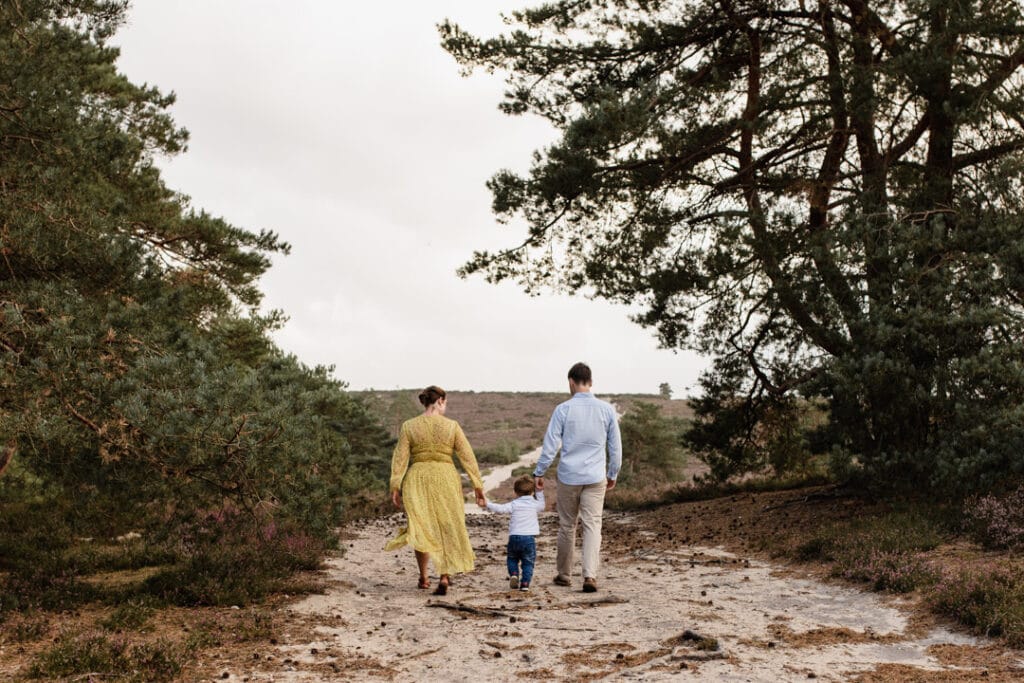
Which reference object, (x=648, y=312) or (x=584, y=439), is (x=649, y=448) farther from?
(x=584, y=439)

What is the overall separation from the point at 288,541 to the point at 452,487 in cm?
317

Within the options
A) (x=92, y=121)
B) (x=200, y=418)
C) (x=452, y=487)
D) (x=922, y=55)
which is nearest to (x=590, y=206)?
(x=922, y=55)

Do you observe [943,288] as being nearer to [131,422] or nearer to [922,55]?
[922,55]

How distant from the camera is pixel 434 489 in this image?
9.12 metres

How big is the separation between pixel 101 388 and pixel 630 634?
525 centimetres

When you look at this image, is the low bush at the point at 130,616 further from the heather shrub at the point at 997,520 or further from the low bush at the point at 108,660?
the heather shrub at the point at 997,520

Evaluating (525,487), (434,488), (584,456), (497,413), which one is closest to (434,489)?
(434,488)

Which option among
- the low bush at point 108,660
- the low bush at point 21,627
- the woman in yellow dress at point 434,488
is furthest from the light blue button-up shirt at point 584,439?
the low bush at point 21,627

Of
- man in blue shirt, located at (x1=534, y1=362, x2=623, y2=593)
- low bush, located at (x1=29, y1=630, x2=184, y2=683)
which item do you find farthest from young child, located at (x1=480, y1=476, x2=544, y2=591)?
low bush, located at (x1=29, y1=630, x2=184, y2=683)

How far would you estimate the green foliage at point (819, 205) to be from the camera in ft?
36.2

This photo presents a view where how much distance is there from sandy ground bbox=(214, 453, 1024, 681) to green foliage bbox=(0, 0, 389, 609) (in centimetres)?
140

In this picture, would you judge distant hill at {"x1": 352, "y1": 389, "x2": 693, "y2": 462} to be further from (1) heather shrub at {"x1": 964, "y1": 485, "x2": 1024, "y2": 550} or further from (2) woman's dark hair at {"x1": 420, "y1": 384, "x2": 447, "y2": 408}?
(1) heather shrub at {"x1": 964, "y1": 485, "x2": 1024, "y2": 550}

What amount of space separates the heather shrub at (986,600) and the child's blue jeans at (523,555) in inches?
159

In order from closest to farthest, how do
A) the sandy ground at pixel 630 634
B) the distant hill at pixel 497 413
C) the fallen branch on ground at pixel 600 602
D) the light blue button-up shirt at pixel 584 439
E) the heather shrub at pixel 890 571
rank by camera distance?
the sandy ground at pixel 630 634 → the fallen branch on ground at pixel 600 602 → the heather shrub at pixel 890 571 → the light blue button-up shirt at pixel 584 439 → the distant hill at pixel 497 413
